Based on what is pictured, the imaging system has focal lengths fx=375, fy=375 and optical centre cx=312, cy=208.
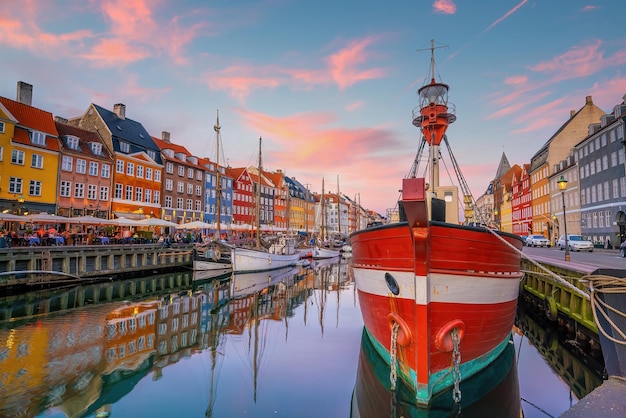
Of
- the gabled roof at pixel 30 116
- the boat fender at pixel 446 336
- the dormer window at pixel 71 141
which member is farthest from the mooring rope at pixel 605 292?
the dormer window at pixel 71 141

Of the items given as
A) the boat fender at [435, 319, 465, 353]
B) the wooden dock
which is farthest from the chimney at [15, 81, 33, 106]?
the boat fender at [435, 319, 465, 353]

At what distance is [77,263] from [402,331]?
2426cm

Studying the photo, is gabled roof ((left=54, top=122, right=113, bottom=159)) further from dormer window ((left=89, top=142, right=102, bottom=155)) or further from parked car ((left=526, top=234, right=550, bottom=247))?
parked car ((left=526, top=234, right=550, bottom=247))

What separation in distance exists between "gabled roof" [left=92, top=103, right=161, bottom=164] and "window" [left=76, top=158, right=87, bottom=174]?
4711 mm

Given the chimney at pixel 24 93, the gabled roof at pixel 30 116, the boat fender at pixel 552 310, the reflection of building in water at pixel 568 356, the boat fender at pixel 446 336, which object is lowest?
the reflection of building in water at pixel 568 356

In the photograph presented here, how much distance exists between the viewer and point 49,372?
9125 millimetres

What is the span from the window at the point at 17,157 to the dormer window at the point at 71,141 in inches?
199

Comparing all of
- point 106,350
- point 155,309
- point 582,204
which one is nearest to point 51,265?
point 155,309

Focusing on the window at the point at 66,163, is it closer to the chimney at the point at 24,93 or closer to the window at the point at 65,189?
the window at the point at 65,189

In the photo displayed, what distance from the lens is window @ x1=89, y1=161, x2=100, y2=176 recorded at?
1505 inches

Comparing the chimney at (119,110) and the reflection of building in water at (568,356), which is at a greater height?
the chimney at (119,110)

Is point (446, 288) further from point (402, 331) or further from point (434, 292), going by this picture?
point (402, 331)

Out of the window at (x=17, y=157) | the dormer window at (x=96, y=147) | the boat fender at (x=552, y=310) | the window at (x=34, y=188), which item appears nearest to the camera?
the boat fender at (x=552, y=310)

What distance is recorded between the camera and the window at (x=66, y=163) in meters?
35.2
